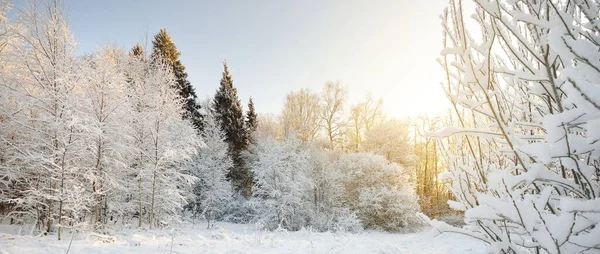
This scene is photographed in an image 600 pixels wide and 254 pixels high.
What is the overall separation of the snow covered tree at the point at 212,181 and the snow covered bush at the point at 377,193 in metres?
7.42

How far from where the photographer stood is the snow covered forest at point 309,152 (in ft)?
2.90

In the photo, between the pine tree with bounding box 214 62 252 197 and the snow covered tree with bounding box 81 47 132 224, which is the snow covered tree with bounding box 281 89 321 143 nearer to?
the pine tree with bounding box 214 62 252 197

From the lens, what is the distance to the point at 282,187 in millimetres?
15617

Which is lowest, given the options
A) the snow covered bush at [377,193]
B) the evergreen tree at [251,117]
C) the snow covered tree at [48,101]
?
the snow covered bush at [377,193]

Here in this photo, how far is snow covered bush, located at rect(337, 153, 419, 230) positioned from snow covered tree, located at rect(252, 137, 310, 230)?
2.59 meters

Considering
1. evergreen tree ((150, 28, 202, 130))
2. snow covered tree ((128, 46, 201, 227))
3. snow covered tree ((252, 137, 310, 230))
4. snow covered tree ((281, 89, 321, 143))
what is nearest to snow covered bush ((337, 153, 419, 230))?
snow covered tree ((252, 137, 310, 230))

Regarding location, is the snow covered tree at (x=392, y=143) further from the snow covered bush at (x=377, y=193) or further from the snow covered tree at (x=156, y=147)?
the snow covered tree at (x=156, y=147)

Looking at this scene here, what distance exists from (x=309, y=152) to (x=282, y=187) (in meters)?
2.81

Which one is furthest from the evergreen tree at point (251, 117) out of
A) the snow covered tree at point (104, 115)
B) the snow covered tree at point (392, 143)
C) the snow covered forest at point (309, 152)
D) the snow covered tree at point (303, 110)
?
the snow covered tree at point (104, 115)

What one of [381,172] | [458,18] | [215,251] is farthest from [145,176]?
[458,18]

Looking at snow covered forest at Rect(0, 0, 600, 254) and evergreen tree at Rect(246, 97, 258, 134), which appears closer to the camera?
snow covered forest at Rect(0, 0, 600, 254)

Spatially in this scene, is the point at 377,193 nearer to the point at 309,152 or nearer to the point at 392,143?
the point at 309,152

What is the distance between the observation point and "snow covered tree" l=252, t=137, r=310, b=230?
49.5 feet

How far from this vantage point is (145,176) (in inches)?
489
